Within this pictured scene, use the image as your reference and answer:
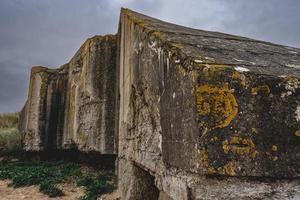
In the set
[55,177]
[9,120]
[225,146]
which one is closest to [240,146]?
[225,146]

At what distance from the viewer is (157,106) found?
9.33 ft

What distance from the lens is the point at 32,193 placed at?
6.84 m

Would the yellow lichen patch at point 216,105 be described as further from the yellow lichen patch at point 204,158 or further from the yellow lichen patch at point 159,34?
the yellow lichen patch at point 159,34

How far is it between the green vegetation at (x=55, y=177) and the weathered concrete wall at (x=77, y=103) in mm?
581

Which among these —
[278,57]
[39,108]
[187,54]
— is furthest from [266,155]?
[39,108]

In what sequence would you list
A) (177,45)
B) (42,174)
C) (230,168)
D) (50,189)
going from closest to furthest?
(230,168), (177,45), (50,189), (42,174)

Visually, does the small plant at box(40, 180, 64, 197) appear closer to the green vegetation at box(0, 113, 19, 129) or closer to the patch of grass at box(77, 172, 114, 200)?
the patch of grass at box(77, 172, 114, 200)

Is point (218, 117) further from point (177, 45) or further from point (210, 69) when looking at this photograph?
point (177, 45)

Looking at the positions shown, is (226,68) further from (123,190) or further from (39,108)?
(39,108)

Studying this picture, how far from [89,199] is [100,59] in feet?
9.30

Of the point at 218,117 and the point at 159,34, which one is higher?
the point at 159,34

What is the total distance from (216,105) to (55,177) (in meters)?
6.81

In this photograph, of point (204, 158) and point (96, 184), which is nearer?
point (204, 158)

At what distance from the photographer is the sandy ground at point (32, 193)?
21.7 ft
